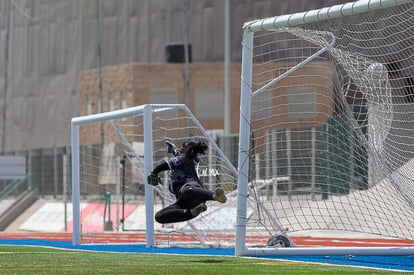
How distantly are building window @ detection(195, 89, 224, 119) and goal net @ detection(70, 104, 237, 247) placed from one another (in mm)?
9484

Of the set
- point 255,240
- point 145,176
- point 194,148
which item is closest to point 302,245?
point 255,240

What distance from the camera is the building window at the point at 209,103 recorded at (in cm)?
5150

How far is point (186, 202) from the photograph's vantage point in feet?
54.2

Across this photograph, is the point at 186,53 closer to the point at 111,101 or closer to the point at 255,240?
the point at 111,101

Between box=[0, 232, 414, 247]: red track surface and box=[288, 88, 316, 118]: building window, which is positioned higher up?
box=[288, 88, 316, 118]: building window

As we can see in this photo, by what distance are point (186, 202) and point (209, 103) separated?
3525cm

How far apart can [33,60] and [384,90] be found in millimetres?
41918

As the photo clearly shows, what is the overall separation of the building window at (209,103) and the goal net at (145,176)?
9.48 metres

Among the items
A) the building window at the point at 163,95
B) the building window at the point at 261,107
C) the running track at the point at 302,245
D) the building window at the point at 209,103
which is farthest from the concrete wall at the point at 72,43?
the building window at the point at 261,107

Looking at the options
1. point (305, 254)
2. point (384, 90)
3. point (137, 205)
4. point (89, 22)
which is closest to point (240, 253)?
point (305, 254)

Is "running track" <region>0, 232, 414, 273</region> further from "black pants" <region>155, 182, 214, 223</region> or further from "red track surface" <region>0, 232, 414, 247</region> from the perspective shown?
"black pants" <region>155, 182, 214, 223</region>

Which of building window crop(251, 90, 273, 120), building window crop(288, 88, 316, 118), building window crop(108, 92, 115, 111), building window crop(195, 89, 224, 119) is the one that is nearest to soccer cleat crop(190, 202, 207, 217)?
building window crop(251, 90, 273, 120)

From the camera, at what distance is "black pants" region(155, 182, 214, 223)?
639 inches

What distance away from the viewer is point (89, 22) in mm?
55656
